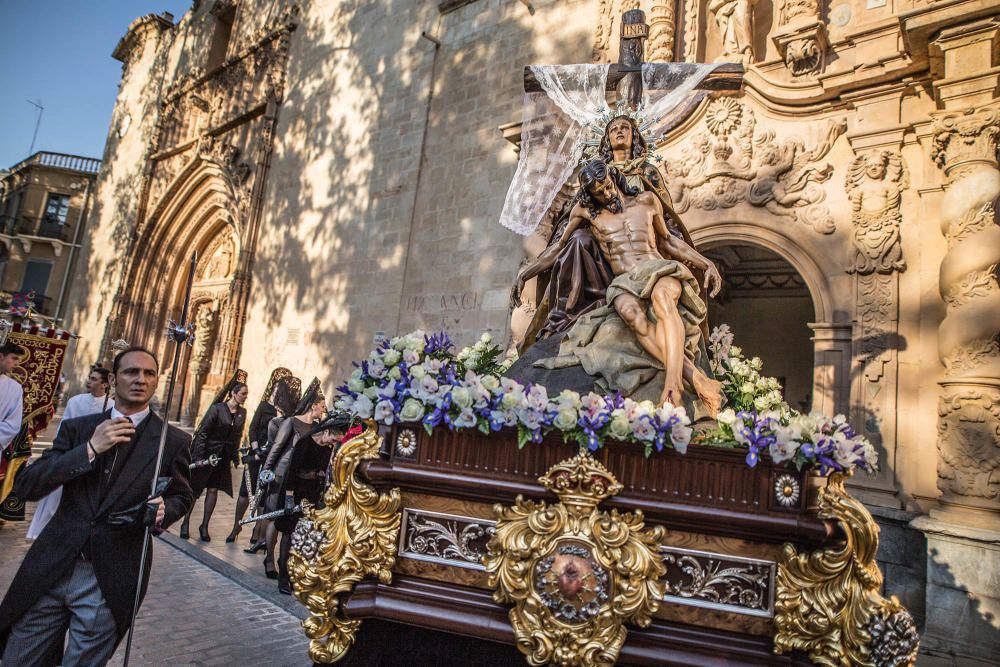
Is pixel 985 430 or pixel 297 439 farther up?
pixel 985 430

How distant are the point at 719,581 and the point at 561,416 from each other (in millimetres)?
902

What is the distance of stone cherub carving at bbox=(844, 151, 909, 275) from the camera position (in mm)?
6621

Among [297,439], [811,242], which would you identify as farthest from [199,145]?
[811,242]

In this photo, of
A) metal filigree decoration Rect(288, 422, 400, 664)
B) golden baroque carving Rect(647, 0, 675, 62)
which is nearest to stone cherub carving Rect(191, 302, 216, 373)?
golden baroque carving Rect(647, 0, 675, 62)

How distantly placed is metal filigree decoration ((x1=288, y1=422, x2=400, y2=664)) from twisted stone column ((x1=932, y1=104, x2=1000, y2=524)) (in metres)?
5.18

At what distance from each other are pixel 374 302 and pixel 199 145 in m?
11.5

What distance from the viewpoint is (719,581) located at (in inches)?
95.7

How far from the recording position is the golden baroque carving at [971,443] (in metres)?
5.19

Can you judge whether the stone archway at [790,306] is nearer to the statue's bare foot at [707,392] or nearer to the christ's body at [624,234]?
the christ's body at [624,234]

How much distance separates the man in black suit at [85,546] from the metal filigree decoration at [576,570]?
5.05 ft

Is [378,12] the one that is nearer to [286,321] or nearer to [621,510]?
[286,321]

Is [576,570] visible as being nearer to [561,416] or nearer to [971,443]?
[561,416]

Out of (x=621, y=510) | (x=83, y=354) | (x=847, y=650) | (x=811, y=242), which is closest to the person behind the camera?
(x=847, y=650)

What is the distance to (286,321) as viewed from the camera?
14.9 metres
